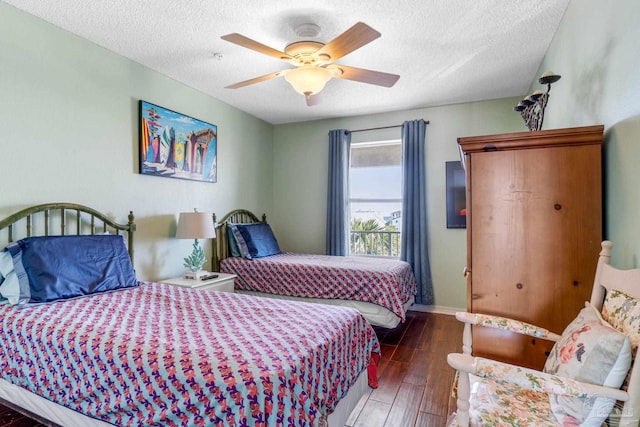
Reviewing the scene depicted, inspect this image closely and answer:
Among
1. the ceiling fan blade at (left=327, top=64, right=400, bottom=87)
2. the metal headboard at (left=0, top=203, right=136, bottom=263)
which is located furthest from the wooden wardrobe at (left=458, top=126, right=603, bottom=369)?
the metal headboard at (left=0, top=203, right=136, bottom=263)

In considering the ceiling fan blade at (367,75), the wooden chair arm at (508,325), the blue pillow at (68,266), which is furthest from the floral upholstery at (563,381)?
the blue pillow at (68,266)

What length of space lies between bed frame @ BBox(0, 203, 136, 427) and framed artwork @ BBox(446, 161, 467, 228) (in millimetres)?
3465

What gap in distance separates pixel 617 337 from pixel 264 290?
3.06 metres

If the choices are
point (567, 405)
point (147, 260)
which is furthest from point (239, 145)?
point (567, 405)

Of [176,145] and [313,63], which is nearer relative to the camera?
[313,63]

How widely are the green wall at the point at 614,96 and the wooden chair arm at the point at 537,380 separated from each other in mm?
623

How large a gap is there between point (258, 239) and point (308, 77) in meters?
2.29

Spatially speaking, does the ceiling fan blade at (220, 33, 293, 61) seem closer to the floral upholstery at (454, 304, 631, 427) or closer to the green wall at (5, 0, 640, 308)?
the green wall at (5, 0, 640, 308)

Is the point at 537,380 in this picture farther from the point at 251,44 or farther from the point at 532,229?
the point at 251,44

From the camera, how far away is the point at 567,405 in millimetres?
1179

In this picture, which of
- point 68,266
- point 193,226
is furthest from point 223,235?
point 68,266

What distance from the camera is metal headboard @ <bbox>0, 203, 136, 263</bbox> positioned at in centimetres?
222

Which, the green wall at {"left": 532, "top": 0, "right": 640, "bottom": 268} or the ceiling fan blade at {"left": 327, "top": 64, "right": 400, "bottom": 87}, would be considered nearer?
the green wall at {"left": 532, "top": 0, "right": 640, "bottom": 268}

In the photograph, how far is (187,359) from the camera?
4.28 ft
